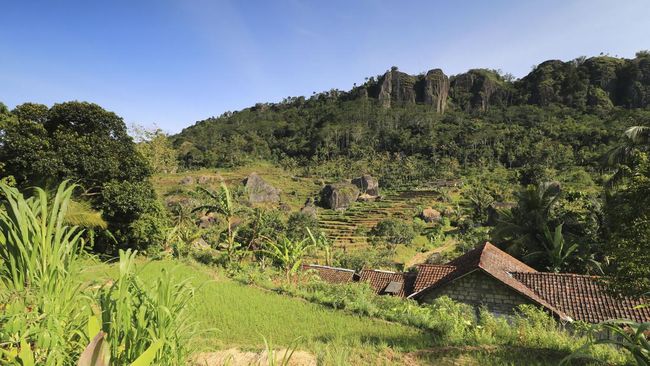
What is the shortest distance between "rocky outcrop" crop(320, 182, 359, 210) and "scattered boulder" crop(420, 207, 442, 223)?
43.4 feet

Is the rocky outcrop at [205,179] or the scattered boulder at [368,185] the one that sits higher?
the rocky outcrop at [205,179]

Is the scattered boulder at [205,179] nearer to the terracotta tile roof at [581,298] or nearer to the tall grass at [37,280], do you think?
the terracotta tile roof at [581,298]

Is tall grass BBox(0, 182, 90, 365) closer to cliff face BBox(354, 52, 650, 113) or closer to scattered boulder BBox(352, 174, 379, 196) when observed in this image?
scattered boulder BBox(352, 174, 379, 196)

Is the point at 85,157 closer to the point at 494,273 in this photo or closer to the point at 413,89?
the point at 494,273

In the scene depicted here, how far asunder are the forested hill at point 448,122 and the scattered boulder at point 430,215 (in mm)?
22430

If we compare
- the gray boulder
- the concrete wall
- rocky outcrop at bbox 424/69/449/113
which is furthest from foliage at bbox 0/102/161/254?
rocky outcrop at bbox 424/69/449/113

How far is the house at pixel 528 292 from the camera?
10734 mm

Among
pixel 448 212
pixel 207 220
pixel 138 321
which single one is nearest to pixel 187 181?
pixel 207 220

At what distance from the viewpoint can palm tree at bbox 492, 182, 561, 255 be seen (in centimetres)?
1809

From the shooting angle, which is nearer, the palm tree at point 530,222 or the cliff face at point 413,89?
the palm tree at point 530,222

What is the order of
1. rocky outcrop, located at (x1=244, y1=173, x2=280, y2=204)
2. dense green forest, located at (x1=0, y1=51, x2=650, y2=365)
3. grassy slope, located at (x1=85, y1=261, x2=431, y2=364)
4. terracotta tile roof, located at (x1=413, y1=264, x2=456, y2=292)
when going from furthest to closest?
rocky outcrop, located at (x1=244, y1=173, x2=280, y2=204), terracotta tile roof, located at (x1=413, y1=264, x2=456, y2=292), grassy slope, located at (x1=85, y1=261, x2=431, y2=364), dense green forest, located at (x1=0, y1=51, x2=650, y2=365)

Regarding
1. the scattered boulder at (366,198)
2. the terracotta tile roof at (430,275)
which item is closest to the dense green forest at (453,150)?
the terracotta tile roof at (430,275)

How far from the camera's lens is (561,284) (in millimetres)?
12180

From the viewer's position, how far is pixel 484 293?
12.1m
